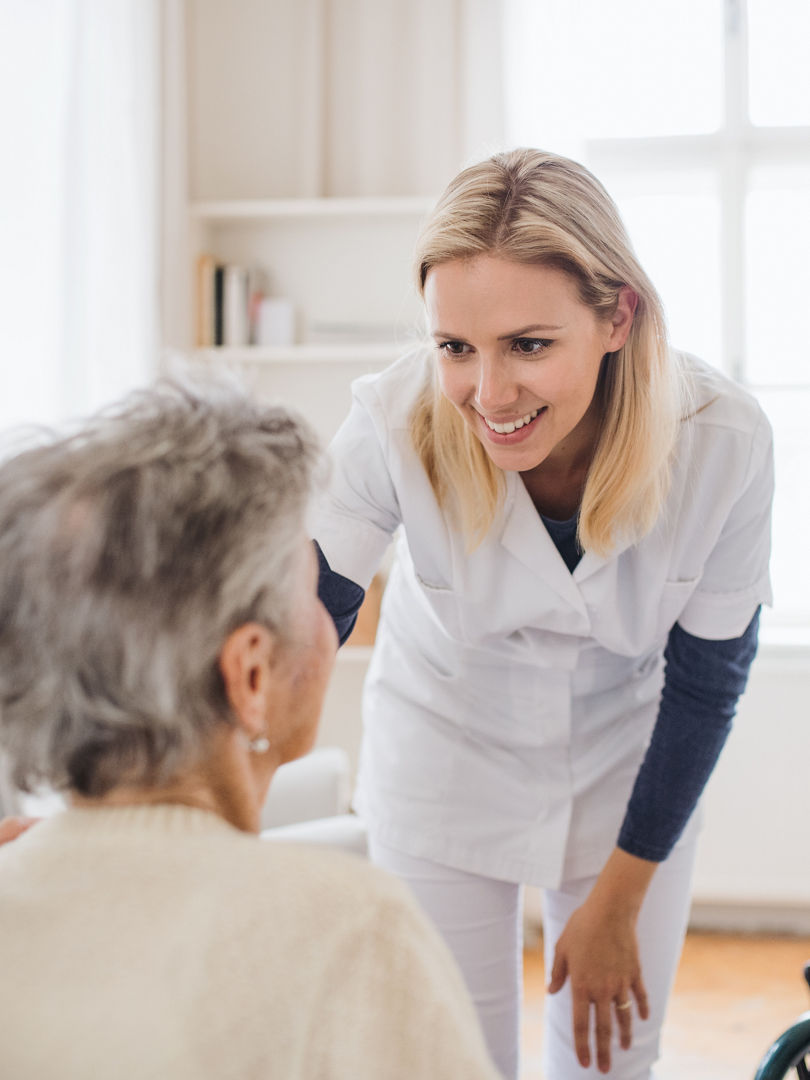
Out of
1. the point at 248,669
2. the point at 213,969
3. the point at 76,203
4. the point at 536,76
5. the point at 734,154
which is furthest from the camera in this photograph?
the point at 734,154

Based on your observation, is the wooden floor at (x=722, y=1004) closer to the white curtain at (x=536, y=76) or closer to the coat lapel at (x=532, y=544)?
the coat lapel at (x=532, y=544)

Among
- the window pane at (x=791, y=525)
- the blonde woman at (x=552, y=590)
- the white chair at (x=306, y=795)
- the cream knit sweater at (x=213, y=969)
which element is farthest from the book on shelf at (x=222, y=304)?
the cream knit sweater at (x=213, y=969)

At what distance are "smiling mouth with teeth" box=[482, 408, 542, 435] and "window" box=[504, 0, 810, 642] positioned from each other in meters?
→ 1.96

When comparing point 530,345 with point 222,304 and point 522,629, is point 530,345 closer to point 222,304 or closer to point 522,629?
point 522,629

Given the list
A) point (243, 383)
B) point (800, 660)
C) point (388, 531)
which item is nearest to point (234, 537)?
point (243, 383)

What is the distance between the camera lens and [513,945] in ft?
4.67

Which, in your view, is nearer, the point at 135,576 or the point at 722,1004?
the point at 135,576

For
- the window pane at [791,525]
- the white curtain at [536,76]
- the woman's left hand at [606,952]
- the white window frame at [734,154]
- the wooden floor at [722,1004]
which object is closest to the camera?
the woman's left hand at [606,952]

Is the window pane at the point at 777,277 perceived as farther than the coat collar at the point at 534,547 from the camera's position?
Yes

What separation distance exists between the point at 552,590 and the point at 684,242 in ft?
6.73

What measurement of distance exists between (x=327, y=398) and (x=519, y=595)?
1.95m

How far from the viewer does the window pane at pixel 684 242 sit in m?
3.03

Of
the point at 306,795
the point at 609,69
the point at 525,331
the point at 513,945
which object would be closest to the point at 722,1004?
the point at 306,795

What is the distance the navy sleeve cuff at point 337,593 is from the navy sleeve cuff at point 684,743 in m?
0.41
